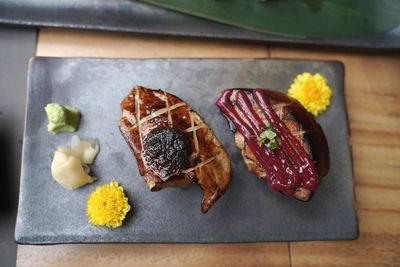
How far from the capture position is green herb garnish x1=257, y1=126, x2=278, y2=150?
2695 millimetres

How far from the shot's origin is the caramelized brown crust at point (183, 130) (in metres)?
2.65

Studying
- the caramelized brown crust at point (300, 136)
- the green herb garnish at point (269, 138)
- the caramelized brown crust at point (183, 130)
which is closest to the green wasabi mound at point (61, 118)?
the caramelized brown crust at point (183, 130)

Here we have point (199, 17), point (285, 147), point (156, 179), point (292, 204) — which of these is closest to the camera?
point (156, 179)

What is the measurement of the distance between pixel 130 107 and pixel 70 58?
0.67m

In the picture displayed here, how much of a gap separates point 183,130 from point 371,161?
1.53m

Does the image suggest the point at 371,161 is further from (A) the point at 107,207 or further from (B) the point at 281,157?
(A) the point at 107,207

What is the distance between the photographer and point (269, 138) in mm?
2699

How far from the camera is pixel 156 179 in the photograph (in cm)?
255

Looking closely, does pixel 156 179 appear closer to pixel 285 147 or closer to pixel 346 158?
pixel 285 147

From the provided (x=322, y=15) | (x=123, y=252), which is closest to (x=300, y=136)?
(x=322, y=15)

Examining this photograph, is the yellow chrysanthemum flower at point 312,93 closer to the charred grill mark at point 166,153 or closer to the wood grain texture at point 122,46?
the wood grain texture at point 122,46

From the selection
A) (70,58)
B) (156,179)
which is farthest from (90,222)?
(70,58)

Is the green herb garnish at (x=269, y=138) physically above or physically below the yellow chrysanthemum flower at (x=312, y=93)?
below

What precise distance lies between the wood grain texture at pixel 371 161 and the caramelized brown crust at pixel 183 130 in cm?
84
